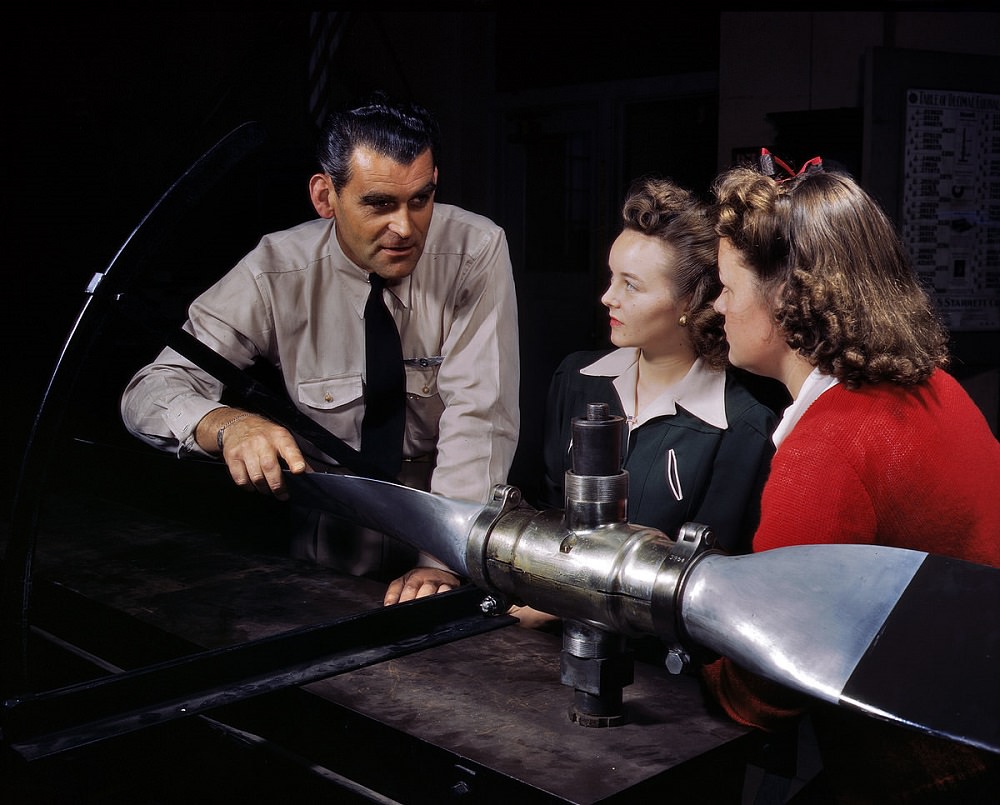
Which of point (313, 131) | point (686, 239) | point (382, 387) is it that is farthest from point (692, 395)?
point (313, 131)

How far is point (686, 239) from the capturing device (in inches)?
78.3

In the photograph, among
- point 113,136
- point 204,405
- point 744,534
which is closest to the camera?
point 204,405

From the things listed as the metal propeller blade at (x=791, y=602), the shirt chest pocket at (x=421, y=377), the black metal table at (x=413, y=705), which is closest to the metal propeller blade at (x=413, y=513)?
the metal propeller blade at (x=791, y=602)

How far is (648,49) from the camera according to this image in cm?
541

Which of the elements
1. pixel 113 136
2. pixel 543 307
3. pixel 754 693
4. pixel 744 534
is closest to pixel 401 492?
pixel 754 693

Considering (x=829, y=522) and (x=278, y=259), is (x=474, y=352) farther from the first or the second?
(x=829, y=522)

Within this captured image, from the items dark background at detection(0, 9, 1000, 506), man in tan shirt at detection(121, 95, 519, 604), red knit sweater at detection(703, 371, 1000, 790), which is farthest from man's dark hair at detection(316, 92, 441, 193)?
dark background at detection(0, 9, 1000, 506)

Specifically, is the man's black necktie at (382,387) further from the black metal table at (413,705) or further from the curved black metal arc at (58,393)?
the curved black metal arc at (58,393)

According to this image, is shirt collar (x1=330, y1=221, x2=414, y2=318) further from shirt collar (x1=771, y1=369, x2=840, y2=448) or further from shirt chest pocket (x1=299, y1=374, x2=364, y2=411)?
shirt collar (x1=771, y1=369, x2=840, y2=448)

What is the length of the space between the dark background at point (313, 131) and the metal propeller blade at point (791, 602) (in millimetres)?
2971

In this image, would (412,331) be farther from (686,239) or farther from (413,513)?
(413,513)

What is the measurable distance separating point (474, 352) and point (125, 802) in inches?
46.6

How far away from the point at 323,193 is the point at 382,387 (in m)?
0.45

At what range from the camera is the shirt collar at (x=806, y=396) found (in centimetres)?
141
